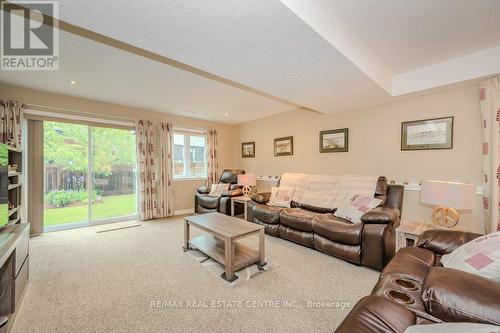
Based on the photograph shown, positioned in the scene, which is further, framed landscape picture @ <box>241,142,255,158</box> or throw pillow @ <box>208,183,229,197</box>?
framed landscape picture @ <box>241,142,255,158</box>

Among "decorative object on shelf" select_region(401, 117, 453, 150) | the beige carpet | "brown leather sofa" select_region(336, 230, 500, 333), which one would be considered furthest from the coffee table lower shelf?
"decorative object on shelf" select_region(401, 117, 453, 150)

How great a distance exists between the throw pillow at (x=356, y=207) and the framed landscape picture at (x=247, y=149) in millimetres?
3000

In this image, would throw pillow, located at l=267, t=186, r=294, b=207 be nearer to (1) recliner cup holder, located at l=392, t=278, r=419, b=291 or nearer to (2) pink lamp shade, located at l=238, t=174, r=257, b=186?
(2) pink lamp shade, located at l=238, t=174, r=257, b=186

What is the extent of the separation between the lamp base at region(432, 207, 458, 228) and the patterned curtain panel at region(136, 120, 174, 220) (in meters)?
4.62

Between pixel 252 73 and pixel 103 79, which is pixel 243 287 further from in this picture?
pixel 103 79

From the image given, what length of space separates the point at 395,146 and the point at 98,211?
17.8ft

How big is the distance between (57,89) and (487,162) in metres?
5.99

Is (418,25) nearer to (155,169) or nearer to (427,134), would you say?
(427,134)

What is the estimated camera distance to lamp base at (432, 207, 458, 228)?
2.36m

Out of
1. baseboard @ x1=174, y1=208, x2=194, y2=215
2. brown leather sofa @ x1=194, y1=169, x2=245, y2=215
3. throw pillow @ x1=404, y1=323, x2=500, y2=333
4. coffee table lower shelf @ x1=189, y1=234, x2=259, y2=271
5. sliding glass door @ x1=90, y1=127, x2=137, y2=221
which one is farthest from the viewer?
baseboard @ x1=174, y1=208, x2=194, y2=215

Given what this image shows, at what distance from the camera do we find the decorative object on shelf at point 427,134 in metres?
2.77

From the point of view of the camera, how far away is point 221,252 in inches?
96.0

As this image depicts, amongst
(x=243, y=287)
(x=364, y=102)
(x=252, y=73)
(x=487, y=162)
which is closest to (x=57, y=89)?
(x=252, y=73)

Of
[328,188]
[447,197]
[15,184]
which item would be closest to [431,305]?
[447,197]
